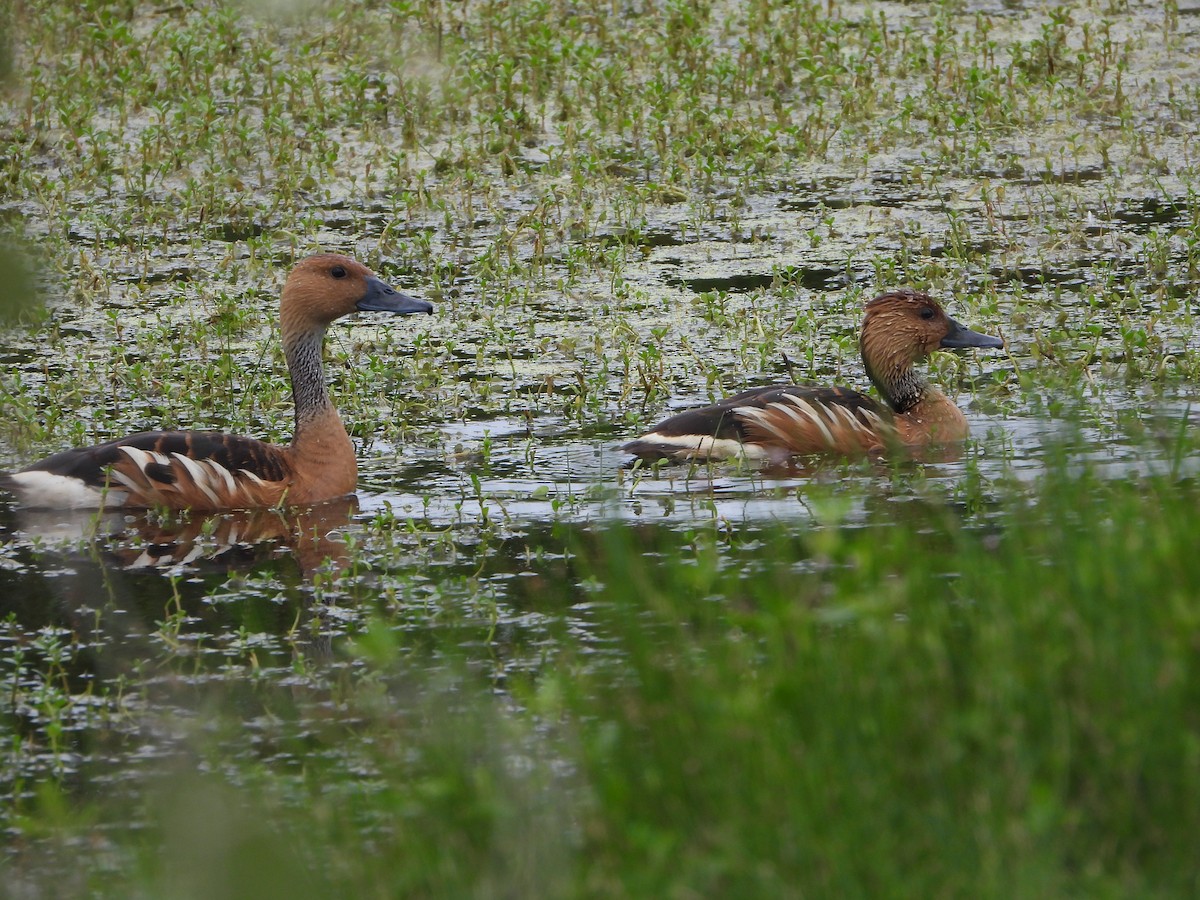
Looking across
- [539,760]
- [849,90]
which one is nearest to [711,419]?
[539,760]

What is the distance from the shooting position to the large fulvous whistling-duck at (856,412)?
8.53 meters

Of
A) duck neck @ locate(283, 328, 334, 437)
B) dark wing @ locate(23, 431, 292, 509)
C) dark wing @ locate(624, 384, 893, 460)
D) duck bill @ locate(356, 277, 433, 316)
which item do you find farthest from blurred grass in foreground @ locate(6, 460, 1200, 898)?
duck bill @ locate(356, 277, 433, 316)

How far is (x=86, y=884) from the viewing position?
4.48 meters

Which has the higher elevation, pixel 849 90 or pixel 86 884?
pixel 849 90

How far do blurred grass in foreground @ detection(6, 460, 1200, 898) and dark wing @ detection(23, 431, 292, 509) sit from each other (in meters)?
3.75

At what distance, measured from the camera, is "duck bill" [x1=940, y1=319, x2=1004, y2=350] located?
941 cm

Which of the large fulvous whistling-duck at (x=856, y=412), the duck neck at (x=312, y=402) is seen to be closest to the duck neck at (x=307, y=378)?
the duck neck at (x=312, y=402)

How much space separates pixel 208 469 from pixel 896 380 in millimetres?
3583

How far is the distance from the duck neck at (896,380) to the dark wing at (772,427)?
0.56 m

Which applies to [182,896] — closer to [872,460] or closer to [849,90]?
[872,460]

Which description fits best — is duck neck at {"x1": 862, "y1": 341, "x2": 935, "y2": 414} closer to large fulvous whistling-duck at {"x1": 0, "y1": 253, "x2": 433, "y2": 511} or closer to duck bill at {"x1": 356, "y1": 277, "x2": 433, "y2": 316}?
duck bill at {"x1": 356, "y1": 277, "x2": 433, "y2": 316}

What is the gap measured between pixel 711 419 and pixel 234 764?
372 cm

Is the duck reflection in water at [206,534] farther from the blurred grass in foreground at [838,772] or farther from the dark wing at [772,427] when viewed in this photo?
the blurred grass in foreground at [838,772]

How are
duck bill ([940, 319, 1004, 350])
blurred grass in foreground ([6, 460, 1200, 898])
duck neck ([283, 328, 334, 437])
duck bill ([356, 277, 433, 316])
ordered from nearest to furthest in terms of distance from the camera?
blurred grass in foreground ([6, 460, 1200, 898]) < duck neck ([283, 328, 334, 437]) < duck bill ([356, 277, 433, 316]) < duck bill ([940, 319, 1004, 350])
